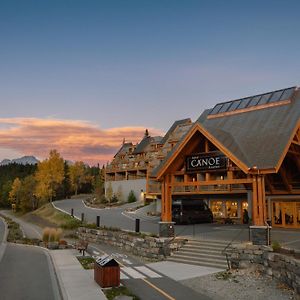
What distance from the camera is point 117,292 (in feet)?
41.5

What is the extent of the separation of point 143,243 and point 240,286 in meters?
8.18

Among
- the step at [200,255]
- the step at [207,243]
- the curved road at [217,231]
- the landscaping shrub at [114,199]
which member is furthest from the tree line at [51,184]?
the step at [200,255]

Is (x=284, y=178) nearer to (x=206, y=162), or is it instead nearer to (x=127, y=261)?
(x=206, y=162)

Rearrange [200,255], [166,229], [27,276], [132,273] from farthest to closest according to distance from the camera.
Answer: [166,229] → [200,255] → [132,273] → [27,276]

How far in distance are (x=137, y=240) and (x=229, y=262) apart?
A: 6.66m

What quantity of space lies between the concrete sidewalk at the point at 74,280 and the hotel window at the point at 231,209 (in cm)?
1980

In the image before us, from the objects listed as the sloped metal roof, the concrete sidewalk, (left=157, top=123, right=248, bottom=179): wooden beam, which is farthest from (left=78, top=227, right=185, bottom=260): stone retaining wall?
the sloped metal roof

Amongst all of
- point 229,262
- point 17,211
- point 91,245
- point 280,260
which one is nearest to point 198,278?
point 229,262

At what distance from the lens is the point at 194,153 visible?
21.4m

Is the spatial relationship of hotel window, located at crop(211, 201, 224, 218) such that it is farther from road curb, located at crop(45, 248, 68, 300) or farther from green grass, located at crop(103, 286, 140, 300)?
green grass, located at crop(103, 286, 140, 300)

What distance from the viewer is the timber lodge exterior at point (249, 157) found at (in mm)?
17791

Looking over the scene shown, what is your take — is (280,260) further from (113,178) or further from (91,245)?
(113,178)

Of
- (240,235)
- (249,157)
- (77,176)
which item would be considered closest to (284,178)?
(240,235)

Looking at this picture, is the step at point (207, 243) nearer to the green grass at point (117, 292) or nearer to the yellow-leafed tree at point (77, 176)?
the green grass at point (117, 292)
